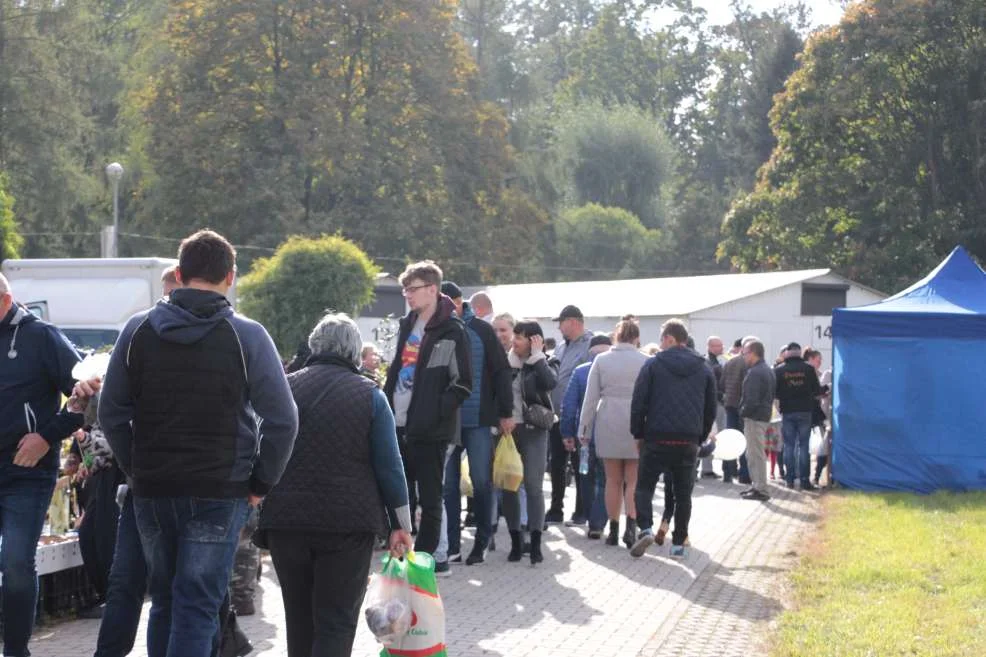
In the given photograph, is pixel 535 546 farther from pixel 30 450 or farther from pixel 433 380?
pixel 30 450

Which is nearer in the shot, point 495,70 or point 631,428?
point 631,428

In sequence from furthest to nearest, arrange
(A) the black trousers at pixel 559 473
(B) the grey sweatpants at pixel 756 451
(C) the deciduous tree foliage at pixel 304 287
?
(C) the deciduous tree foliage at pixel 304 287
(B) the grey sweatpants at pixel 756 451
(A) the black trousers at pixel 559 473

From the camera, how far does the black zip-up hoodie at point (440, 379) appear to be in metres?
10.1

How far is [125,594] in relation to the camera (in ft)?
21.6

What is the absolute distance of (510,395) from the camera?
11109 mm

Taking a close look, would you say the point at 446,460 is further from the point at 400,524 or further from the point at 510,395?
the point at 400,524

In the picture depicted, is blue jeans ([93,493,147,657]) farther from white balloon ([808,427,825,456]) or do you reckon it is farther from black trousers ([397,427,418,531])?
white balloon ([808,427,825,456])

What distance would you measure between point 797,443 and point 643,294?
2025 centimetres

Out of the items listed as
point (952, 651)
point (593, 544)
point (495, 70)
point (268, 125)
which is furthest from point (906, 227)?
point (952, 651)

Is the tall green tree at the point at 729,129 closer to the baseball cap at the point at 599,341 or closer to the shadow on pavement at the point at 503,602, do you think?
the baseball cap at the point at 599,341

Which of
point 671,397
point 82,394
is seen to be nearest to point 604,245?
point 671,397

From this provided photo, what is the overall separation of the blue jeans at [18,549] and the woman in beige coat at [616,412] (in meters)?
6.49

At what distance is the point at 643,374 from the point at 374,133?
37.9 metres

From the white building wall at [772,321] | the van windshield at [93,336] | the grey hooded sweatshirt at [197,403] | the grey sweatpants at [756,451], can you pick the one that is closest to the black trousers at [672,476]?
the grey sweatpants at [756,451]
